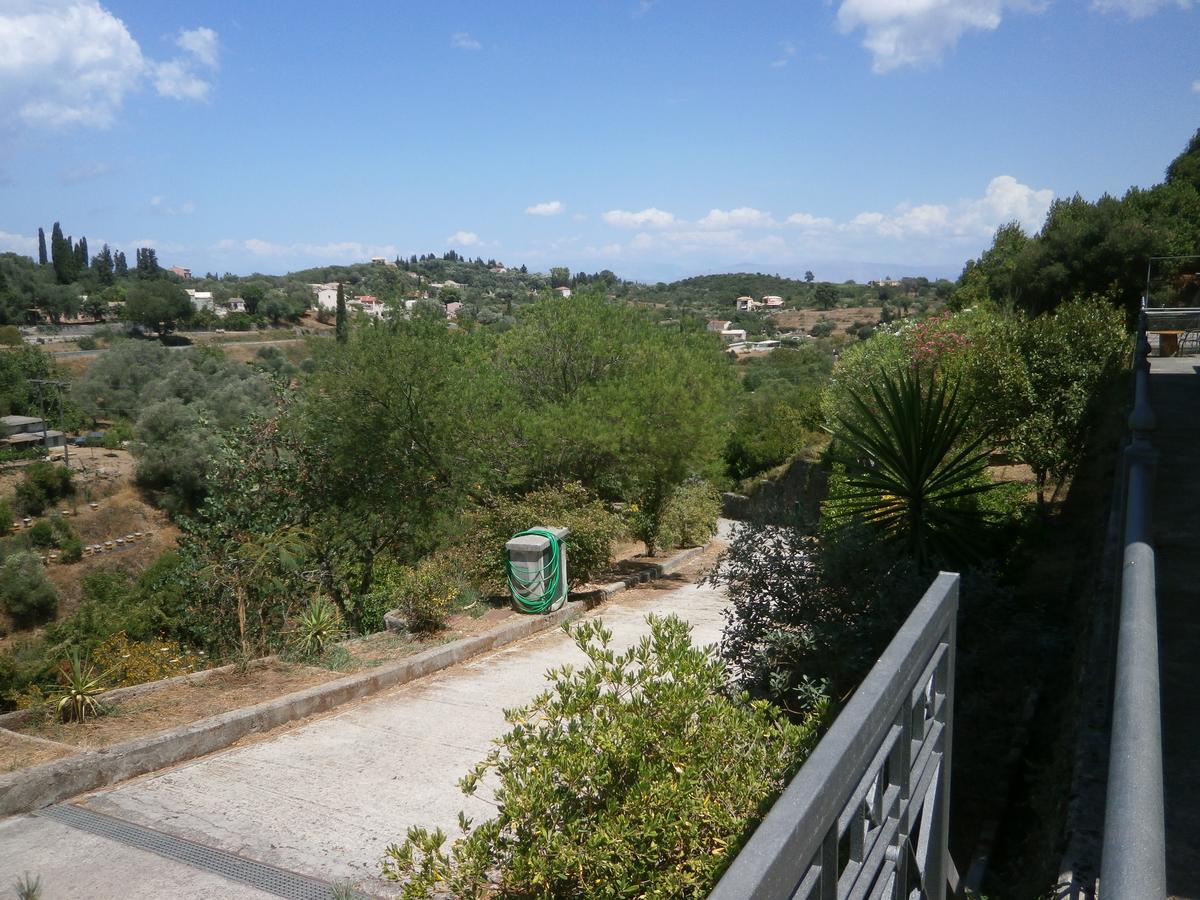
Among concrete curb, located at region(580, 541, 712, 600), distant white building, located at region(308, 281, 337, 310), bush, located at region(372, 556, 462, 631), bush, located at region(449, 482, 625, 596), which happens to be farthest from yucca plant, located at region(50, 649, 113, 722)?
distant white building, located at region(308, 281, 337, 310)

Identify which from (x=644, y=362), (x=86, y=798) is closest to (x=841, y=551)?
(x=86, y=798)

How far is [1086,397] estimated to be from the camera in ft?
42.3

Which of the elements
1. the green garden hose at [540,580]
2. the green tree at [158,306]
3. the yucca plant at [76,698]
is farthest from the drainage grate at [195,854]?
the green tree at [158,306]

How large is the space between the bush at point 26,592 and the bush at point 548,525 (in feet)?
83.1

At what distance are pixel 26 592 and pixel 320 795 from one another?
31704mm

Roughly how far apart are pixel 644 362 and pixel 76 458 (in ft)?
127

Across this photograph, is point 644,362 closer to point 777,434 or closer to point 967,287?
point 777,434

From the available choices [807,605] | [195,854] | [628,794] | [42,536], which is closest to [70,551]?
[42,536]

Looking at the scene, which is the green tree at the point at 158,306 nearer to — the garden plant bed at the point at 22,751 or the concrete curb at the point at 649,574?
the concrete curb at the point at 649,574

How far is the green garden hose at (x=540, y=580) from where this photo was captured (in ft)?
35.6

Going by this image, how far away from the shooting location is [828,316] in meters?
102

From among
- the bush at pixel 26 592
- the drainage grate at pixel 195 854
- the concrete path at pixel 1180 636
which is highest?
the concrete path at pixel 1180 636

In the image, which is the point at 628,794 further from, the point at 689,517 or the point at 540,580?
the point at 689,517

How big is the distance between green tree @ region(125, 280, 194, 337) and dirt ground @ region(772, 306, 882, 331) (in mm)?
59136
